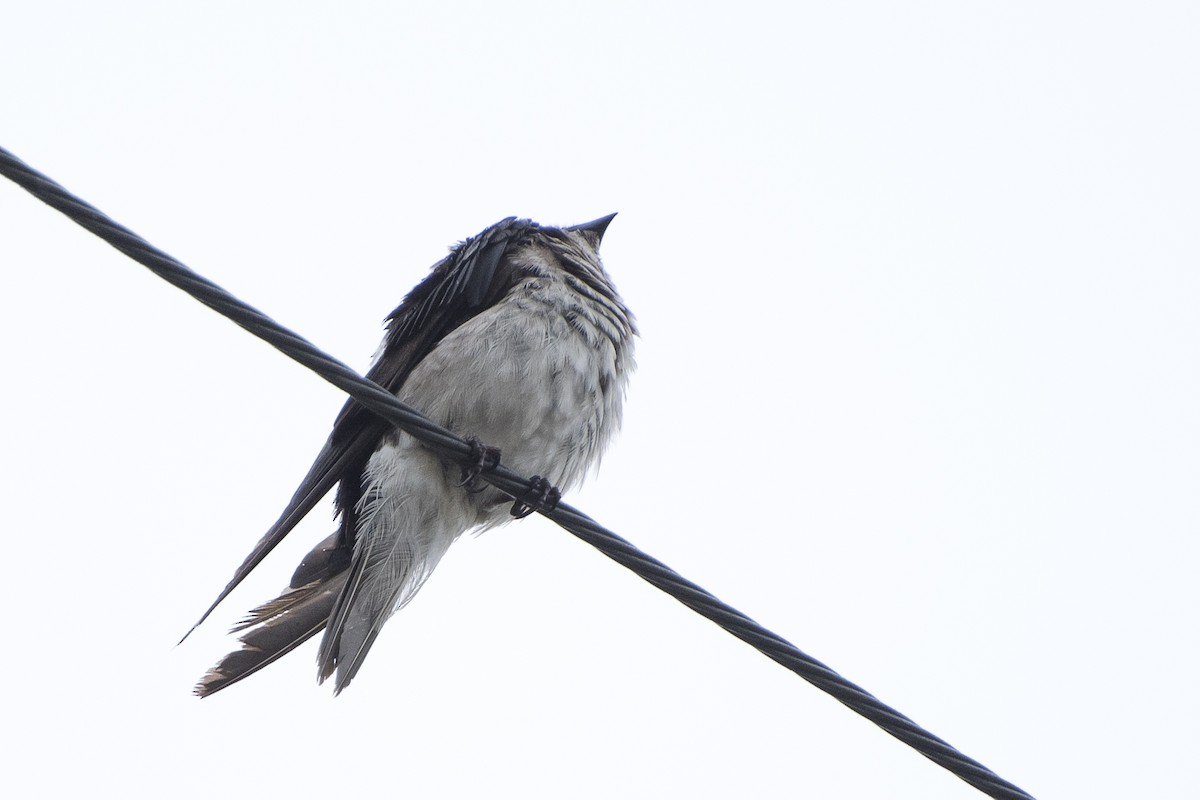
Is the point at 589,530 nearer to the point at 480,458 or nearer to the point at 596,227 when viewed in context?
the point at 480,458

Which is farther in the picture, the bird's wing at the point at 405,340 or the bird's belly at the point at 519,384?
the bird's wing at the point at 405,340

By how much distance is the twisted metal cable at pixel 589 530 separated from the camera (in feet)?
9.41

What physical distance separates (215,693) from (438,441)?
1.57 m

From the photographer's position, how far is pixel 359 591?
198 inches

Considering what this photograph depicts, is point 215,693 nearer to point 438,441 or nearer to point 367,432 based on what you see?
point 367,432

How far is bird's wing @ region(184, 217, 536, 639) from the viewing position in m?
4.89

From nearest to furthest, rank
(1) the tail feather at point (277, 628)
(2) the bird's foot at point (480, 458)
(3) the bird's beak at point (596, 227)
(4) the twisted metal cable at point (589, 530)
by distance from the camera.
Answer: (4) the twisted metal cable at point (589, 530) < (2) the bird's foot at point (480, 458) < (1) the tail feather at point (277, 628) < (3) the bird's beak at point (596, 227)

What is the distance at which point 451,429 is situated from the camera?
4.82 metres

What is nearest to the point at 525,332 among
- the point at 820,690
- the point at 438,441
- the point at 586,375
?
the point at 586,375

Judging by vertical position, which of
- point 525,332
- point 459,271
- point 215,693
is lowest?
point 215,693

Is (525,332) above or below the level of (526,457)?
above

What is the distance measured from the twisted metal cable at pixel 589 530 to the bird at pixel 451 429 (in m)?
1.18

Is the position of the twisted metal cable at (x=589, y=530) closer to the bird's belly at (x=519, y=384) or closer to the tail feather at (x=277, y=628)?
the bird's belly at (x=519, y=384)

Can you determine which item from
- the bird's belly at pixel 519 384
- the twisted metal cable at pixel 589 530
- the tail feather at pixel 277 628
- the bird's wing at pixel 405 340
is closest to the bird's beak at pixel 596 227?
the bird's wing at pixel 405 340
